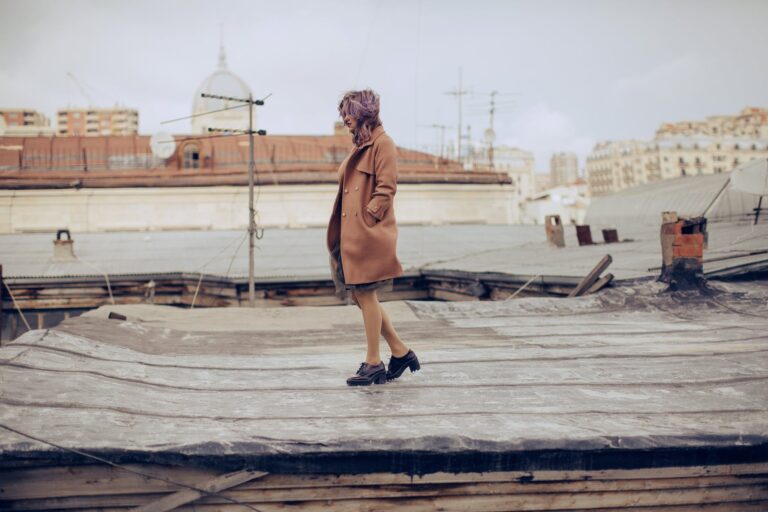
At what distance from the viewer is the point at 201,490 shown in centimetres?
288

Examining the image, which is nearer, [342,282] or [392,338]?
[392,338]

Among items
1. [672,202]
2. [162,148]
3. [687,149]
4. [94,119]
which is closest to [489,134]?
[162,148]

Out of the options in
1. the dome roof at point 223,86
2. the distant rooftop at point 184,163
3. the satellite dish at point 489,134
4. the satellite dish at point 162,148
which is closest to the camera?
the distant rooftop at point 184,163

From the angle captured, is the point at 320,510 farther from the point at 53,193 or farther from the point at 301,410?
the point at 53,193

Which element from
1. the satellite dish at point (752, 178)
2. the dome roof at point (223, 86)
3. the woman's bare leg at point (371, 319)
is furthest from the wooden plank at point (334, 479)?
the dome roof at point (223, 86)

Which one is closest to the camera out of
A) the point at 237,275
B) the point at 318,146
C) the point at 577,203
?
the point at 237,275

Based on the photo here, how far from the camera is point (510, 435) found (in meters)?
2.93

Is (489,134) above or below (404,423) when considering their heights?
above

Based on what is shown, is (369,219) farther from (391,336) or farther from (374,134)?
(391,336)

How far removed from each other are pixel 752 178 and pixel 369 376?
10.9 meters

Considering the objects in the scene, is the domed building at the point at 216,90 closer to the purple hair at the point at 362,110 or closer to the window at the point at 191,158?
the window at the point at 191,158

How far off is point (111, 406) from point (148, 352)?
158 centimetres

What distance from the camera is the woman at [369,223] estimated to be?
381 centimetres

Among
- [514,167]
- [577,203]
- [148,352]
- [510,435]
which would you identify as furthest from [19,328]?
[514,167]
